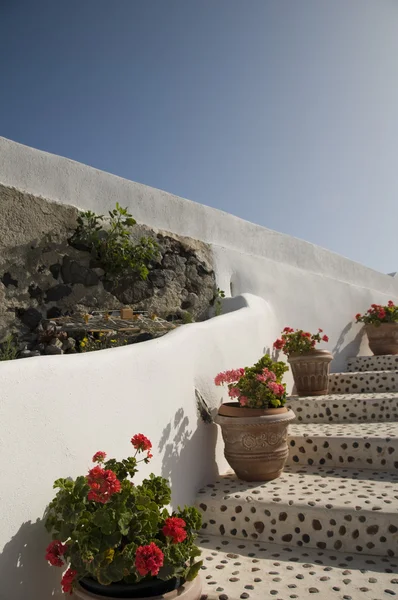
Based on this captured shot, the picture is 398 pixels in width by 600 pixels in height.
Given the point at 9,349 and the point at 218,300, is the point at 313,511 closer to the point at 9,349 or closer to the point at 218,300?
the point at 9,349

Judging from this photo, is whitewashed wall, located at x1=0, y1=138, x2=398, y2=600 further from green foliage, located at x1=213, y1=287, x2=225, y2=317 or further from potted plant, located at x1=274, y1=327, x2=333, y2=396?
potted plant, located at x1=274, y1=327, x2=333, y2=396

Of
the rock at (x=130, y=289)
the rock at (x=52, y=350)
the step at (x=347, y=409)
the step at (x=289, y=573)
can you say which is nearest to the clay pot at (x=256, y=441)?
the step at (x=289, y=573)

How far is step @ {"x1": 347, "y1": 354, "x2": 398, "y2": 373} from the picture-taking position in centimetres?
568

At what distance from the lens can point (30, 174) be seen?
4941 millimetres

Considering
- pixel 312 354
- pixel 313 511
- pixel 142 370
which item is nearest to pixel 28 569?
pixel 142 370

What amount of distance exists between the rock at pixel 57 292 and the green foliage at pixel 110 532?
2973 mm

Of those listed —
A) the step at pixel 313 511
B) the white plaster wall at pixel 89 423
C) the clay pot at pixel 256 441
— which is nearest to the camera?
the white plaster wall at pixel 89 423

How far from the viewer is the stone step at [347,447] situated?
10.8 ft

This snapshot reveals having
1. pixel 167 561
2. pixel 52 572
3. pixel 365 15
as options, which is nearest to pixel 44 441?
pixel 52 572

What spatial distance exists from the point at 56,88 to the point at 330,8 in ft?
9.73

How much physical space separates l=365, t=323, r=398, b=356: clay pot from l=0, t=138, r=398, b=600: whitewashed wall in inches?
17.0

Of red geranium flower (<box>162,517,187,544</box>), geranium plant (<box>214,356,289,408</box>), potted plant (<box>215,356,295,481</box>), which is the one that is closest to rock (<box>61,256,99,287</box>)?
geranium plant (<box>214,356,289,408</box>)

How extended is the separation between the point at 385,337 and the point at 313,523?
4.21 metres

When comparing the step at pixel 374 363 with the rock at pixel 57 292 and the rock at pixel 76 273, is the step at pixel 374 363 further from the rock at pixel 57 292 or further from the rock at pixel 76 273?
→ the rock at pixel 57 292
